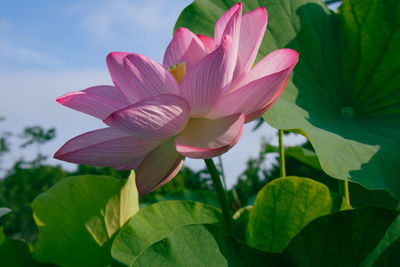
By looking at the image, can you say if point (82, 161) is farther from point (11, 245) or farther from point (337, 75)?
point (337, 75)

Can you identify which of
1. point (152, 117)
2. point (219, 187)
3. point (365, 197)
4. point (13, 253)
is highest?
point (152, 117)

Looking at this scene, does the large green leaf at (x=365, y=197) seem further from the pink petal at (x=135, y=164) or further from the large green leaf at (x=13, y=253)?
the large green leaf at (x=13, y=253)

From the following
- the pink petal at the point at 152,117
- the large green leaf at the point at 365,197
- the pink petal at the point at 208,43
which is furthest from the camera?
the large green leaf at the point at 365,197

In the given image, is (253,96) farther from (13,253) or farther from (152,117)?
(13,253)

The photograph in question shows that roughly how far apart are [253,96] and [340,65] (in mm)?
559

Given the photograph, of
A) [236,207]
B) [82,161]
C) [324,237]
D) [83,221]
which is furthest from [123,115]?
[236,207]

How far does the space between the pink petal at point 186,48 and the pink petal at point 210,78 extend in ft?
0.21

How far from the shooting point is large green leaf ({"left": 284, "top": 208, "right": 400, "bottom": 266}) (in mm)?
427

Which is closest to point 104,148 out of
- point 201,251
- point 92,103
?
point 92,103

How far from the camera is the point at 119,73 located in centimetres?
48

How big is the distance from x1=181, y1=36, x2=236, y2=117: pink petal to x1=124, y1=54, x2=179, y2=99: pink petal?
0.02 metres

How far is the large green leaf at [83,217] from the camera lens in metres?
0.68

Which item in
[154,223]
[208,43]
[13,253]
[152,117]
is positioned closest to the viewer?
[152,117]

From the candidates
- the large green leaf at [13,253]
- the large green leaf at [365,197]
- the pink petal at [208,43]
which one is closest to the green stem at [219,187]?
the pink petal at [208,43]
